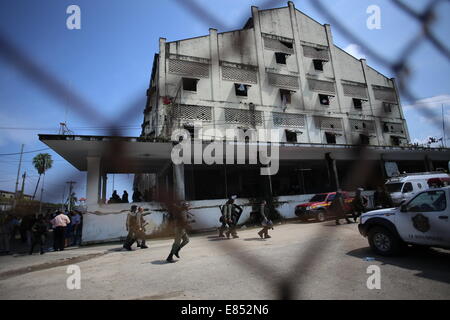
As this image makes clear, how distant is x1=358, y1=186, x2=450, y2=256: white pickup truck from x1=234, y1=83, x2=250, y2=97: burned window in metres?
15.3

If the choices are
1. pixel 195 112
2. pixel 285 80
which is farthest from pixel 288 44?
pixel 195 112

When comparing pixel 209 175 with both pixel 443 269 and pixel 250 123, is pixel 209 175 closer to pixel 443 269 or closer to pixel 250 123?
pixel 250 123

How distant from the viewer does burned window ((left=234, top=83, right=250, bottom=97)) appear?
19.1 metres

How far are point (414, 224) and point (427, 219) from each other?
26 cm

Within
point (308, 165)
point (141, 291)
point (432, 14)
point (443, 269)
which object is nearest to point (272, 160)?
point (308, 165)

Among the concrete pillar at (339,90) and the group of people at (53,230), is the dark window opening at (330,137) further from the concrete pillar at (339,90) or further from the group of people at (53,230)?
the group of people at (53,230)

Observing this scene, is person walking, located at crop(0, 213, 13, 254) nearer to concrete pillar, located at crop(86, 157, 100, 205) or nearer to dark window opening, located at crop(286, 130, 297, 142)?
concrete pillar, located at crop(86, 157, 100, 205)

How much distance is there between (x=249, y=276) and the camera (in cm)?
456

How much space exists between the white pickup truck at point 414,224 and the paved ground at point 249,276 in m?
0.39

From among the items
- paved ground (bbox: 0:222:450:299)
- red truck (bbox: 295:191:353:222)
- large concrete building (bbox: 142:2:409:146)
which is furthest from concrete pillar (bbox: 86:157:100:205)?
red truck (bbox: 295:191:353:222)

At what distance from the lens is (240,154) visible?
14.0 m

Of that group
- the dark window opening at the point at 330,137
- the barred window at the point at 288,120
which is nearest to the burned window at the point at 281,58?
the barred window at the point at 288,120

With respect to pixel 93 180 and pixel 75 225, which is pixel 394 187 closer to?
pixel 93 180
